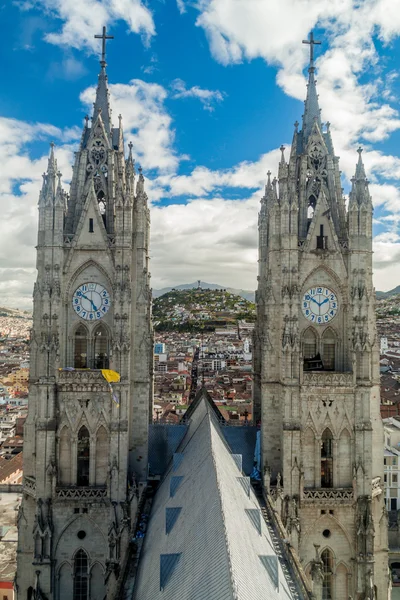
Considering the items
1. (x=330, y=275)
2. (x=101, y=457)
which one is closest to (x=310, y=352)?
(x=330, y=275)

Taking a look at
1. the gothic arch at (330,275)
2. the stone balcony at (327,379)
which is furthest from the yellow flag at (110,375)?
the gothic arch at (330,275)

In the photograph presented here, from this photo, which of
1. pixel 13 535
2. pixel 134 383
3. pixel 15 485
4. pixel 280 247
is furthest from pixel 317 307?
A: pixel 15 485

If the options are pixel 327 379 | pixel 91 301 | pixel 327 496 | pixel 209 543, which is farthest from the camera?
pixel 91 301

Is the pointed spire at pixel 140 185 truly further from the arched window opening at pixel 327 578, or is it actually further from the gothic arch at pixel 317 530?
the arched window opening at pixel 327 578

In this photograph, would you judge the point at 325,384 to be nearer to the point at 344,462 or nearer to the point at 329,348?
the point at 329,348

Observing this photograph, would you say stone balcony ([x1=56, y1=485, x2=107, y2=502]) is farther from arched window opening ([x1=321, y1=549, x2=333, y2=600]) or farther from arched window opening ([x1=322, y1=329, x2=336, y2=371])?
arched window opening ([x1=322, y1=329, x2=336, y2=371])

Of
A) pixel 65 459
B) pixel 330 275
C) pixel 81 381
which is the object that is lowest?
pixel 65 459
